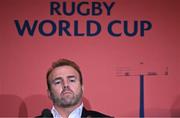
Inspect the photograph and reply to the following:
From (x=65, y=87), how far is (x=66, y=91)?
0.02 meters

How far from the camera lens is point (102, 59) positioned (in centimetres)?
244

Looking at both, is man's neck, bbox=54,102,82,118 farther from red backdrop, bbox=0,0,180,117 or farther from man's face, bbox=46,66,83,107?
red backdrop, bbox=0,0,180,117

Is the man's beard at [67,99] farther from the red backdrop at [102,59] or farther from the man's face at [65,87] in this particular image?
the red backdrop at [102,59]

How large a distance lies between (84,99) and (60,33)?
0.44 meters

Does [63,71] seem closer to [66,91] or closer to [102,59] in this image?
[66,91]

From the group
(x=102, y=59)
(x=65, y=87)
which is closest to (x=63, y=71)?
(x=65, y=87)

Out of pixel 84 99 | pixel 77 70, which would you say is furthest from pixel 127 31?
pixel 77 70

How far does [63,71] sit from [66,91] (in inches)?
4.1

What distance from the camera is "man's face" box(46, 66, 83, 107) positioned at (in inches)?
69.1

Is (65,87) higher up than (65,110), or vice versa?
(65,87)

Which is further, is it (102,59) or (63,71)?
(102,59)

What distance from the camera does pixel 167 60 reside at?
246cm

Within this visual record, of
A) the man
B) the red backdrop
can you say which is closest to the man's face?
the man

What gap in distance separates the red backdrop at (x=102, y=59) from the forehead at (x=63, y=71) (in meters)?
0.61
